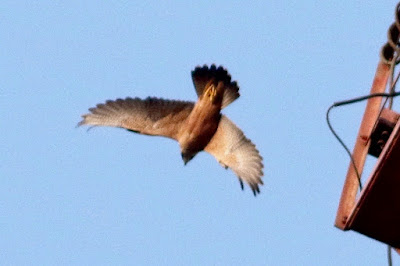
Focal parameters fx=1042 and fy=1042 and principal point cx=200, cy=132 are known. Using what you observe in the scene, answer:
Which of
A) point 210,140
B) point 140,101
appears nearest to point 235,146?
point 210,140

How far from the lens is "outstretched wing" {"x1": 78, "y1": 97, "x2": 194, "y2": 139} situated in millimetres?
9477

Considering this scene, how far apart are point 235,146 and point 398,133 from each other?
5743mm

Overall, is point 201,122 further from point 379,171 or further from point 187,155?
point 379,171

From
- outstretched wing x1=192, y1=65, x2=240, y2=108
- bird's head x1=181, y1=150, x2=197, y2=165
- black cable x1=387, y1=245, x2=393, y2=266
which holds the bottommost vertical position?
black cable x1=387, y1=245, x2=393, y2=266

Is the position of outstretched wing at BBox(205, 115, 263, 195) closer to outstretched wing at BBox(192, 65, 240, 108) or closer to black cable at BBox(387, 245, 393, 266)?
outstretched wing at BBox(192, 65, 240, 108)

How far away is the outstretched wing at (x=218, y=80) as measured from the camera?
31.4ft

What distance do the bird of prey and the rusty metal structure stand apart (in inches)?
194

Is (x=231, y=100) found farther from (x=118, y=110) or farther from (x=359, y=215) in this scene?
(x=359, y=215)

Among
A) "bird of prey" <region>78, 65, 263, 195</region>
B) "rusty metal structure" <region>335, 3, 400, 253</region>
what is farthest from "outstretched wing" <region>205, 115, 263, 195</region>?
"rusty metal structure" <region>335, 3, 400, 253</region>

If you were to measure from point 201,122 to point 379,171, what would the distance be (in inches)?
221

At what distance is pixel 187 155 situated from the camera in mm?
9539

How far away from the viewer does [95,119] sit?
385 inches

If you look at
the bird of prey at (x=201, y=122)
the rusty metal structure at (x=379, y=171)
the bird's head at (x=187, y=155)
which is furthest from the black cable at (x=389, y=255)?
the bird's head at (x=187, y=155)

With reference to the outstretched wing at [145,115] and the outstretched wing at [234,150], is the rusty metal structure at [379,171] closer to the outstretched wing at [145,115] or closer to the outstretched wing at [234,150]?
the outstretched wing at [234,150]
